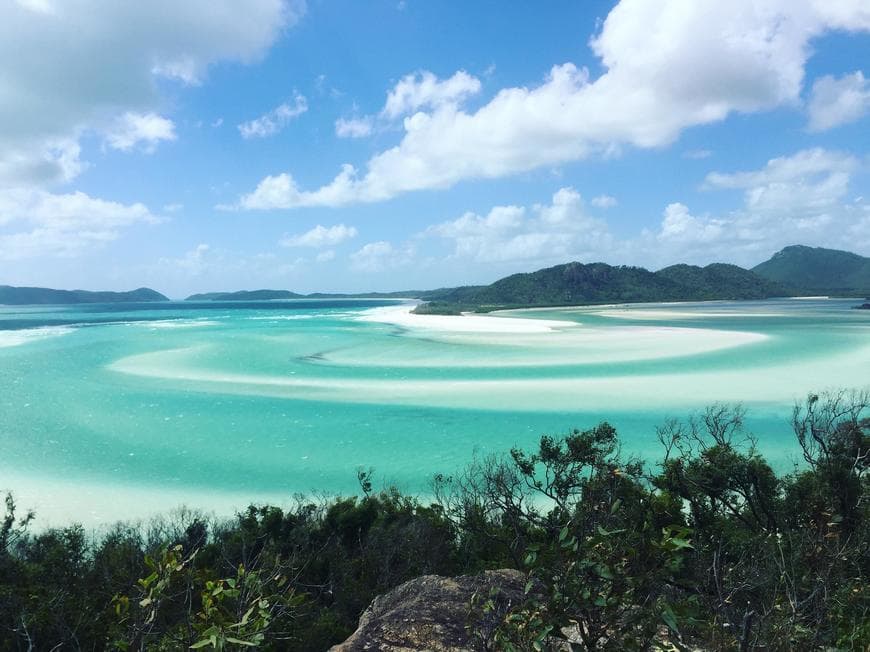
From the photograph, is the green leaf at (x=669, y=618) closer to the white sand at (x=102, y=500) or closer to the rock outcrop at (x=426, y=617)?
the rock outcrop at (x=426, y=617)

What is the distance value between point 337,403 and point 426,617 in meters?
25.3

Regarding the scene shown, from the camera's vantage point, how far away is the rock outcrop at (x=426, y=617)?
5.06 m

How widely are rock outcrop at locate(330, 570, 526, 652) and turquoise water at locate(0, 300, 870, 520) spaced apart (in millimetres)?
13092

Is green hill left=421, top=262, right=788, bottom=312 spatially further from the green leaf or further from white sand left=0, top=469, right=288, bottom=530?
the green leaf

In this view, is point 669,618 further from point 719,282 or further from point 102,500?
point 719,282

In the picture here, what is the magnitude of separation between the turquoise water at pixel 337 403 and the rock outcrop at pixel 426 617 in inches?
515

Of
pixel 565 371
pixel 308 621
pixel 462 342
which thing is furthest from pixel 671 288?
pixel 308 621

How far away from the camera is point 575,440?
1417 cm

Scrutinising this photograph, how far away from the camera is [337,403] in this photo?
1185 inches

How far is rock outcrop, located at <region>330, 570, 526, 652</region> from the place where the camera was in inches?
199

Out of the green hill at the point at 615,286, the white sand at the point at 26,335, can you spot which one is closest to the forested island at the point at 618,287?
the green hill at the point at 615,286

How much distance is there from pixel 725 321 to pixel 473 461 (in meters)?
64.8

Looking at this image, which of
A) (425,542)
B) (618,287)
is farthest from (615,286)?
(425,542)

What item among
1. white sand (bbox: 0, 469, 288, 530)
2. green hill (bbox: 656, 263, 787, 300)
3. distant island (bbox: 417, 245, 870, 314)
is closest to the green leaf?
white sand (bbox: 0, 469, 288, 530)
